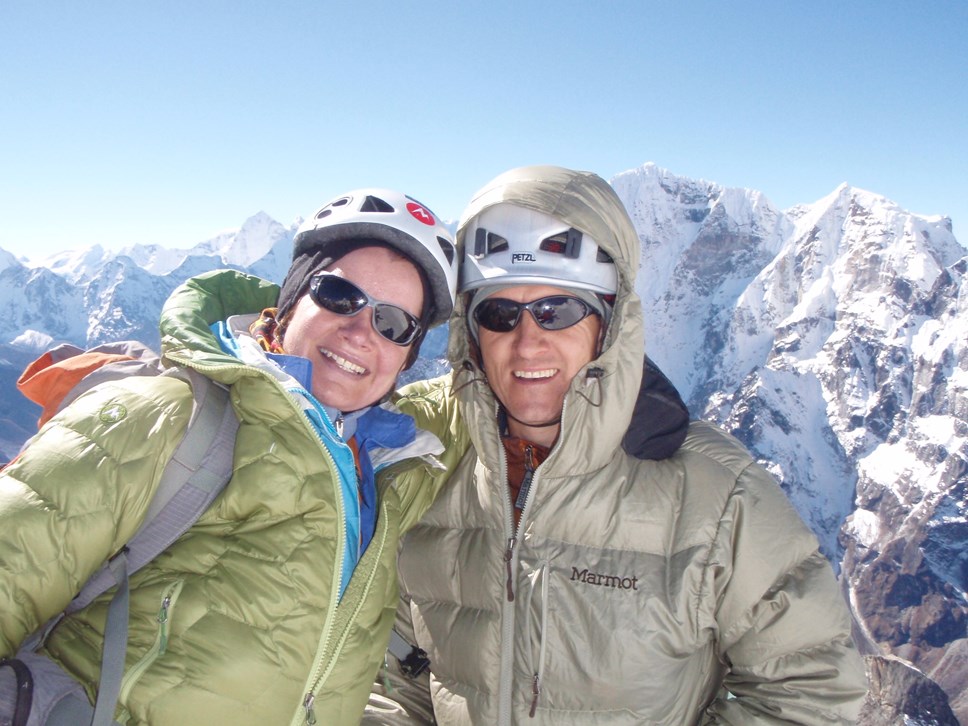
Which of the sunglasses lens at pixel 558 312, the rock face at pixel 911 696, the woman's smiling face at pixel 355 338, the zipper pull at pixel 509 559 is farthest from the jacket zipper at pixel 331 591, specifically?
the rock face at pixel 911 696

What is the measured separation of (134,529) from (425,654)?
2.67m

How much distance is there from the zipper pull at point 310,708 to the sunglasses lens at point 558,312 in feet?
9.60

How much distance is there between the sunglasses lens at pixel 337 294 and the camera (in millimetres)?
4391

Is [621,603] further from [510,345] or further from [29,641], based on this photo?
[29,641]

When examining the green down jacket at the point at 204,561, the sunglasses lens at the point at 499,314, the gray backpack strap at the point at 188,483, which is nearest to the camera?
the green down jacket at the point at 204,561

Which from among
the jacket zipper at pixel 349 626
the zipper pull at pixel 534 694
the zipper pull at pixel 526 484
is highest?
the zipper pull at pixel 526 484

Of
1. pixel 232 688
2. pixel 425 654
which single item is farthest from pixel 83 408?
pixel 425 654

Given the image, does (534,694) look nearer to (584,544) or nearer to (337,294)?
(584,544)

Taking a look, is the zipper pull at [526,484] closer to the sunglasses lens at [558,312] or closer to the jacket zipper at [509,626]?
the jacket zipper at [509,626]

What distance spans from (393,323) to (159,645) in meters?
2.40

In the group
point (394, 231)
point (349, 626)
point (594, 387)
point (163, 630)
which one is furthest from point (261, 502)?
point (594, 387)

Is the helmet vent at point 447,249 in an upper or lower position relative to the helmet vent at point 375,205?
lower

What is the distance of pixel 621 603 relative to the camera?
13.6ft

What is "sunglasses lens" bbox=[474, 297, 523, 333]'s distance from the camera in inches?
196
